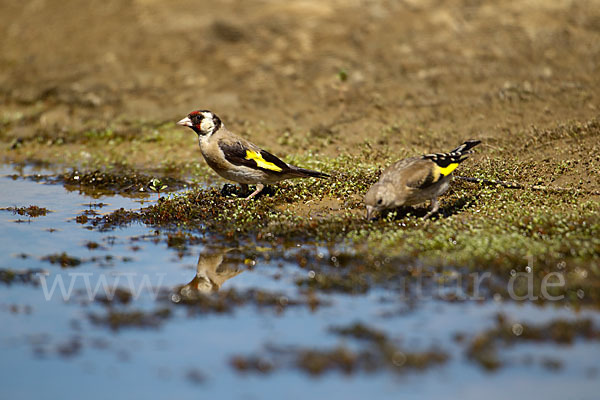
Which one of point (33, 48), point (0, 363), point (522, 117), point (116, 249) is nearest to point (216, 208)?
point (116, 249)

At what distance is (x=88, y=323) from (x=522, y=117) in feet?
34.2

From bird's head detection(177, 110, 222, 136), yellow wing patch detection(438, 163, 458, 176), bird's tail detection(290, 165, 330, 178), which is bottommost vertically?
bird's tail detection(290, 165, 330, 178)

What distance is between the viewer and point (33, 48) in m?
20.6

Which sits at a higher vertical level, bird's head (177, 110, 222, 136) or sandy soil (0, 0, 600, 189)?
sandy soil (0, 0, 600, 189)

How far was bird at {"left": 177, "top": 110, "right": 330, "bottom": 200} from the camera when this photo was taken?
36.9 feet

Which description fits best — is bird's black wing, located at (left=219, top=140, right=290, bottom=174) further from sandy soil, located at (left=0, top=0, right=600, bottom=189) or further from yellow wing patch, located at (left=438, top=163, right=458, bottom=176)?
sandy soil, located at (left=0, top=0, right=600, bottom=189)

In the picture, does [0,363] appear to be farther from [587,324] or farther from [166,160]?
[166,160]

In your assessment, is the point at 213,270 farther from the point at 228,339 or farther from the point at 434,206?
the point at 434,206

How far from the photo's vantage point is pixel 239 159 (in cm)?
1127

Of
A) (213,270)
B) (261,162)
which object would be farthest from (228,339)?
(261,162)

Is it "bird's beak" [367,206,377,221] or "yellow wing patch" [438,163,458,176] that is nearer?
"bird's beak" [367,206,377,221]

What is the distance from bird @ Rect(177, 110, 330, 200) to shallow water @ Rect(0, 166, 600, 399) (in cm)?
232

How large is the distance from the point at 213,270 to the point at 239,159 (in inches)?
119

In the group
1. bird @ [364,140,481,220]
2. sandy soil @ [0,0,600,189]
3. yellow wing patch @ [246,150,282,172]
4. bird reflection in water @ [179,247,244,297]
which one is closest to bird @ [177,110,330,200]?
yellow wing patch @ [246,150,282,172]
